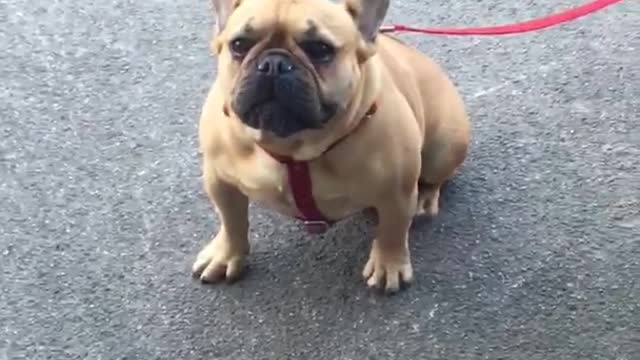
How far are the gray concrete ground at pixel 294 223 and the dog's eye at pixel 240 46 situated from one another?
1.25ft

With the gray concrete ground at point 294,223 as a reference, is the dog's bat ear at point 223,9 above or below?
above

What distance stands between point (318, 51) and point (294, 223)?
1.39ft

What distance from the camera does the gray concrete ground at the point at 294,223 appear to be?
1686 mm

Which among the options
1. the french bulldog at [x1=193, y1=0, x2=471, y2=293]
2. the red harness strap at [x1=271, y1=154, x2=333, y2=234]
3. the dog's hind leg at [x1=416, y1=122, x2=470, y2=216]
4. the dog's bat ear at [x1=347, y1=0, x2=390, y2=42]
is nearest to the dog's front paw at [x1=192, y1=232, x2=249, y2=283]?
the french bulldog at [x1=193, y1=0, x2=471, y2=293]

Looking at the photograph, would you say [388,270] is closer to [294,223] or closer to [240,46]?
[294,223]

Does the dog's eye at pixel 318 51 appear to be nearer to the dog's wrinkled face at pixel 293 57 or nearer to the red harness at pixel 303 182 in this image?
the dog's wrinkled face at pixel 293 57

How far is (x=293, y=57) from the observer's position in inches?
57.9

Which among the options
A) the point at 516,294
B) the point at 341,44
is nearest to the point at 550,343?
the point at 516,294

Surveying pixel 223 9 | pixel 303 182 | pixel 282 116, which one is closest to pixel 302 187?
pixel 303 182

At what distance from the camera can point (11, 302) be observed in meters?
1.72

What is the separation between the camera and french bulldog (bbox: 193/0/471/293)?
1.47 m

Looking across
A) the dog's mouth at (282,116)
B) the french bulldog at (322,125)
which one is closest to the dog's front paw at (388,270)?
the french bulldog at (322,125)

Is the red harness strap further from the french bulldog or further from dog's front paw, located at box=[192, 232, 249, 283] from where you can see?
dog's front paw, located at box=[192, 232, 249, 283]

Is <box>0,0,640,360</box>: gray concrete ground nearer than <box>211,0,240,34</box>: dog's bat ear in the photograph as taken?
No
